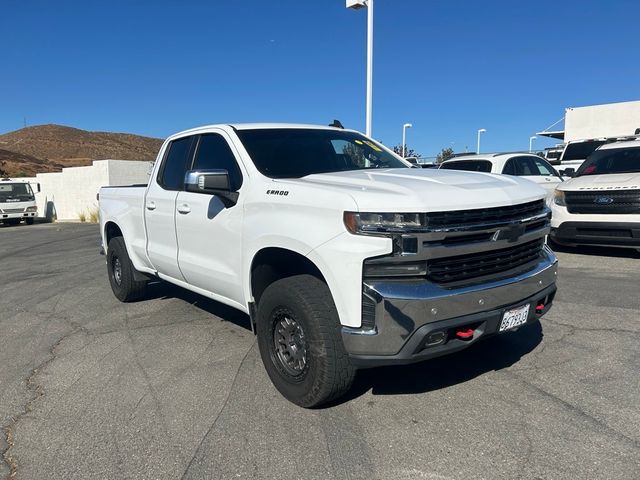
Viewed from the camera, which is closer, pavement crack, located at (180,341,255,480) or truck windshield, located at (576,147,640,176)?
pavement crack, located at (180,341,255,480)

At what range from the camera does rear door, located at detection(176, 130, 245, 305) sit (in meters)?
4.04

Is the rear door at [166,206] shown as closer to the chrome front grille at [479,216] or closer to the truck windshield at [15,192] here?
the chrome front grille at [479,216]

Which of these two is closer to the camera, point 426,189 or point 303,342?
point 426,189

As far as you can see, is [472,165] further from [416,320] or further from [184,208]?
[416,320]

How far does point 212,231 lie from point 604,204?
6.38 metres

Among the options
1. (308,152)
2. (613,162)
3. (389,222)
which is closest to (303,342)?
(389,222)

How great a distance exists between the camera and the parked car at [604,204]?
763 cm

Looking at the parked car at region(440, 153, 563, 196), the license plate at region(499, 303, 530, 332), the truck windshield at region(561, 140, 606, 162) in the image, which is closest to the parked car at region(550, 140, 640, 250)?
the parked car at region(440, 153, 563, 196)

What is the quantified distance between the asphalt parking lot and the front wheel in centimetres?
18

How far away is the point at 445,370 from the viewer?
401 cm

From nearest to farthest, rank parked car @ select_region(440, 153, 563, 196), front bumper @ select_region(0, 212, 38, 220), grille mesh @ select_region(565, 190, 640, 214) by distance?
1. grille mesh @ select_region(565, 190, 640, 214)
2. parked car @ select_region(440, 153, 563, 196)
3. front bumper @ select_region(0, 212, 38, 220)

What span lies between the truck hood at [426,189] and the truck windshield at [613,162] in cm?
599

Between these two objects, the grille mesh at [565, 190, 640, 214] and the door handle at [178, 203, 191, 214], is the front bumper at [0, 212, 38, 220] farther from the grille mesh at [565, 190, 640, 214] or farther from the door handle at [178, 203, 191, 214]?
the grille mesh at [565, 190, 640, 214]

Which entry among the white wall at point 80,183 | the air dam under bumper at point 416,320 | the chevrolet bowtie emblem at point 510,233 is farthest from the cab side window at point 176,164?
the white wall at point 80,183
